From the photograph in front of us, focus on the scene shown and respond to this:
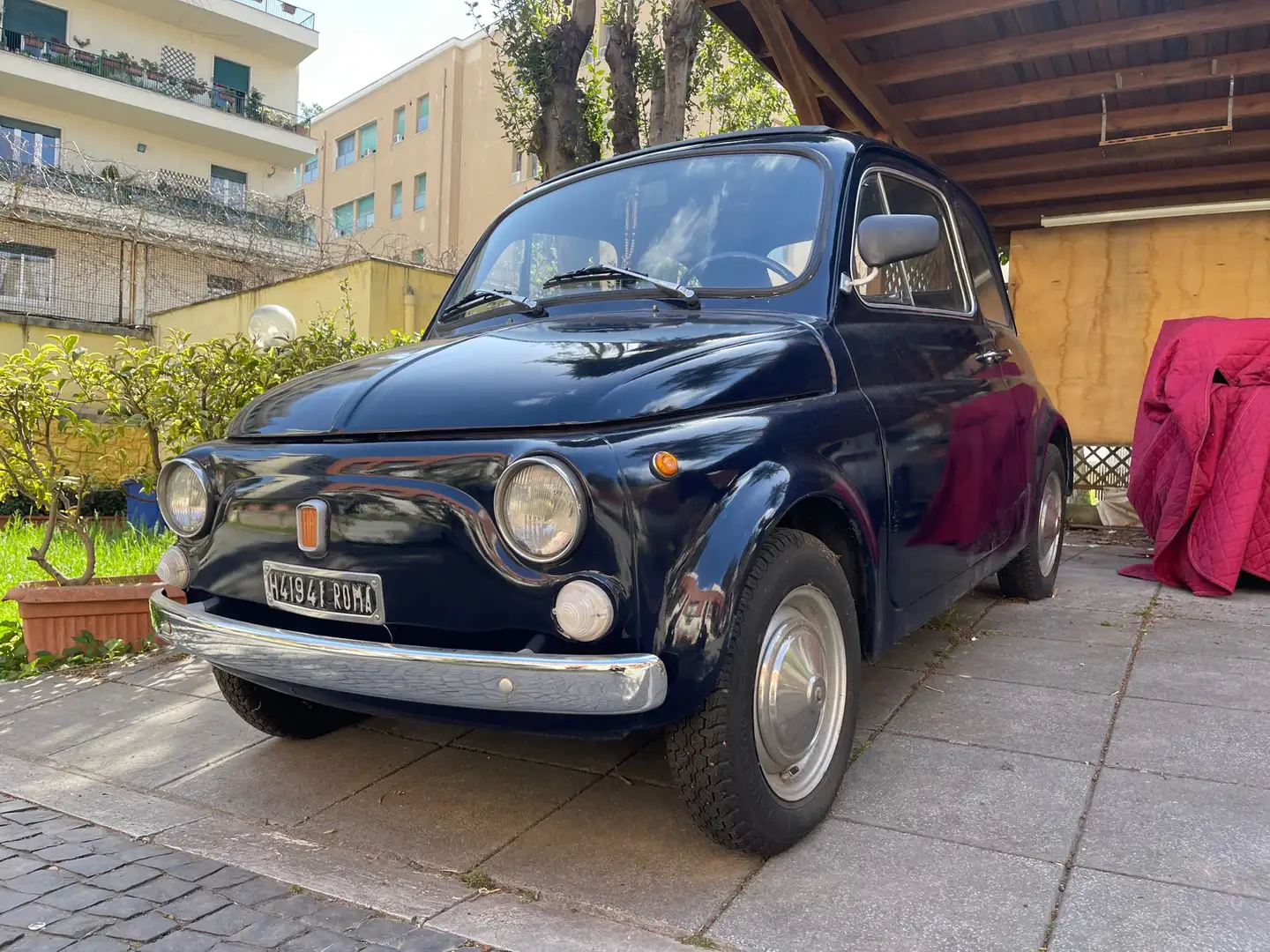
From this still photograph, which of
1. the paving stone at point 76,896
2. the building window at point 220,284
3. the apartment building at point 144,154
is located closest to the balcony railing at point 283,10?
the apartment building at point 144,154

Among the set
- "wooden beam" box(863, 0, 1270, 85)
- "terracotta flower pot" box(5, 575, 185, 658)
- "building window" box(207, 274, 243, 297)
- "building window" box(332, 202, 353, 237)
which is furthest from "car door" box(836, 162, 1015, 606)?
"building window" box(332, 202, 353, 237)

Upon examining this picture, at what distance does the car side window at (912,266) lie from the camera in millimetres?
3252

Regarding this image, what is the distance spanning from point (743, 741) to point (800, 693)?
295 mm

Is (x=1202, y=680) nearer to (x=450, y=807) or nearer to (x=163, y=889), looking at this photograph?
(x=450, y=807)

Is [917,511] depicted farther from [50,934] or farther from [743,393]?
[50,934]

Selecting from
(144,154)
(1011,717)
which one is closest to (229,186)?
(144,154)

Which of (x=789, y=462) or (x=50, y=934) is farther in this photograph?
(x=789, y=462)

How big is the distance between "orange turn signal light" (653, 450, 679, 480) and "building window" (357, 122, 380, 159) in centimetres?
3724

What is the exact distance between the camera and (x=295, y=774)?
314 centimetres

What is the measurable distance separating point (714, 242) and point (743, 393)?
36.0 inches

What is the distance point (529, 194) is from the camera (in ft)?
12.7

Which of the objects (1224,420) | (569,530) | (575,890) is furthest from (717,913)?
(1224,420)

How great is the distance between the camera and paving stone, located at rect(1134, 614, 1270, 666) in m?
4.20

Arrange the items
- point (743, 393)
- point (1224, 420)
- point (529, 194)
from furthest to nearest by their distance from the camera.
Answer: point (1224, 420), point (529, 194), point (743, 393)
